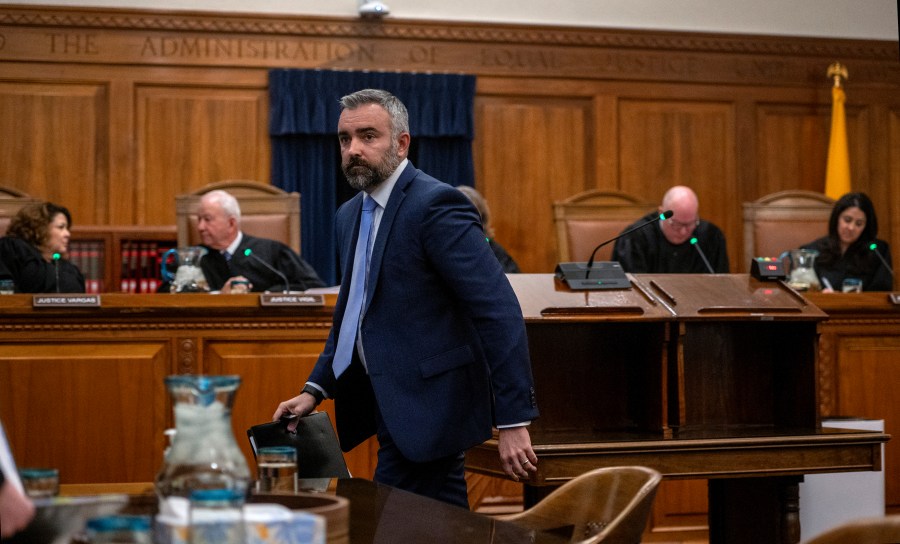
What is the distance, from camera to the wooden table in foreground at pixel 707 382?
3090mm

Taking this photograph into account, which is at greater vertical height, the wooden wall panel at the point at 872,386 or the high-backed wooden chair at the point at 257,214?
the high-backed wooden chair at the point at 257,214

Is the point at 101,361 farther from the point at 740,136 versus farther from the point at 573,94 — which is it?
the point at 740,136

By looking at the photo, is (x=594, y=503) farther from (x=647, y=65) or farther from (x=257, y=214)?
(x=647, y=65)

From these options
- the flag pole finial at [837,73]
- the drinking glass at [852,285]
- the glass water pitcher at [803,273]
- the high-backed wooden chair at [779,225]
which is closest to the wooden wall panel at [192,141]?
A: the high-backed wooden chair at [779,225]

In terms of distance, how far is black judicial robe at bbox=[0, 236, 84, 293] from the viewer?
17.6 feet

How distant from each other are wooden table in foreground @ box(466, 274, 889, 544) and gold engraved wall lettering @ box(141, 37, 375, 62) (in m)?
4.58

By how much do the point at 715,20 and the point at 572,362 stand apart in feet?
17.9

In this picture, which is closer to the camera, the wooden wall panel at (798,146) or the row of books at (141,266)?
the row of books at (141,266)

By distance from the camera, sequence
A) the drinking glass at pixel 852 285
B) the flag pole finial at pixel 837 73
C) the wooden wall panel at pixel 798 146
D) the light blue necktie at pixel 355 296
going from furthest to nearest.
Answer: the wooden wall panel at pixel 798 146
the flag pole finial at pixel 837 73
the drinking glass at pixel 852 285
the light blue necktie at pixel 355 296

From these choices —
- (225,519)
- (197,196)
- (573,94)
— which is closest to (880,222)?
(573,94)

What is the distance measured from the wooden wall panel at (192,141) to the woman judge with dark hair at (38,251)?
5.86 feet

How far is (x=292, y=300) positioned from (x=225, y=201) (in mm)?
1476

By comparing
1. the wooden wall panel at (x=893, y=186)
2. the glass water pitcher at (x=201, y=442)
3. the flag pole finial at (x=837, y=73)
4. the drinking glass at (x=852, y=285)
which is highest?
the flag pole finial at (x=837, y=73)

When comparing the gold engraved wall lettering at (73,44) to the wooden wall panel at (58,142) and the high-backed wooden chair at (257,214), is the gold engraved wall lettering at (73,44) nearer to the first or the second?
the wooden wall panel at (58,142)
